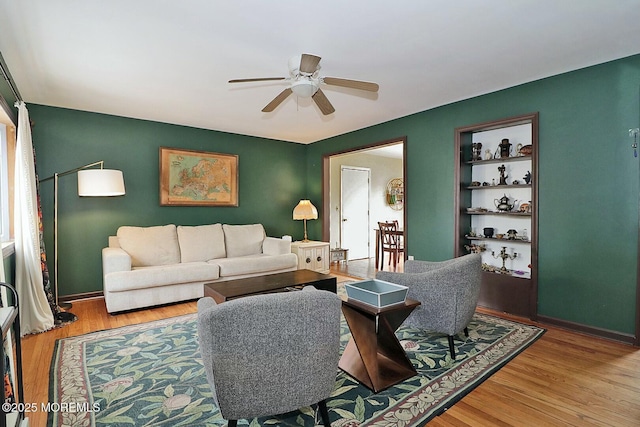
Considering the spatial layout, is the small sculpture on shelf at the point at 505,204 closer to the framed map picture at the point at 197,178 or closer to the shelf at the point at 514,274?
the shelf at the point at 514,274

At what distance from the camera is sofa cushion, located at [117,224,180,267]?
4164 mm

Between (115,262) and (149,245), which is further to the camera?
(149,245)

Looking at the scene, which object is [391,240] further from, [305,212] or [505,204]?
[505,204]

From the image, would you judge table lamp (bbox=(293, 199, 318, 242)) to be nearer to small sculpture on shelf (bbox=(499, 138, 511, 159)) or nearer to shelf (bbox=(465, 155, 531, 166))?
shelf (bbox=(465, 155, 531, 166))

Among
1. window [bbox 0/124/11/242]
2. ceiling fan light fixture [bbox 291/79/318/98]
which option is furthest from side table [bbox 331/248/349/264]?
window [bbox 0/124/11/242]

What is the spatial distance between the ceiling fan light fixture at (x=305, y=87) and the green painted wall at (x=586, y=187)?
2.22m

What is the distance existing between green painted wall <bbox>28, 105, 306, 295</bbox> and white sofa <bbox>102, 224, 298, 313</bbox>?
0.33m

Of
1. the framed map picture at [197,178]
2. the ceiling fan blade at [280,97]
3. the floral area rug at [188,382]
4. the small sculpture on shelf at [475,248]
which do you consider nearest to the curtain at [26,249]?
the floral area rug at [188,382]

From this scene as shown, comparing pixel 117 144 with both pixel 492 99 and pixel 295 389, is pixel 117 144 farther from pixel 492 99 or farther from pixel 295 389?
pixel 492 99

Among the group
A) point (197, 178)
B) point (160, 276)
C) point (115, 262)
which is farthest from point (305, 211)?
point (115, 262)

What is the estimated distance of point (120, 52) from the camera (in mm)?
2691

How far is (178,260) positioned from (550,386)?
4148 mm

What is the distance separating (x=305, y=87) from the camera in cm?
262

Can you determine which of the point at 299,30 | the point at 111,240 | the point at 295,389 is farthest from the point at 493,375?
the point at 111,240
